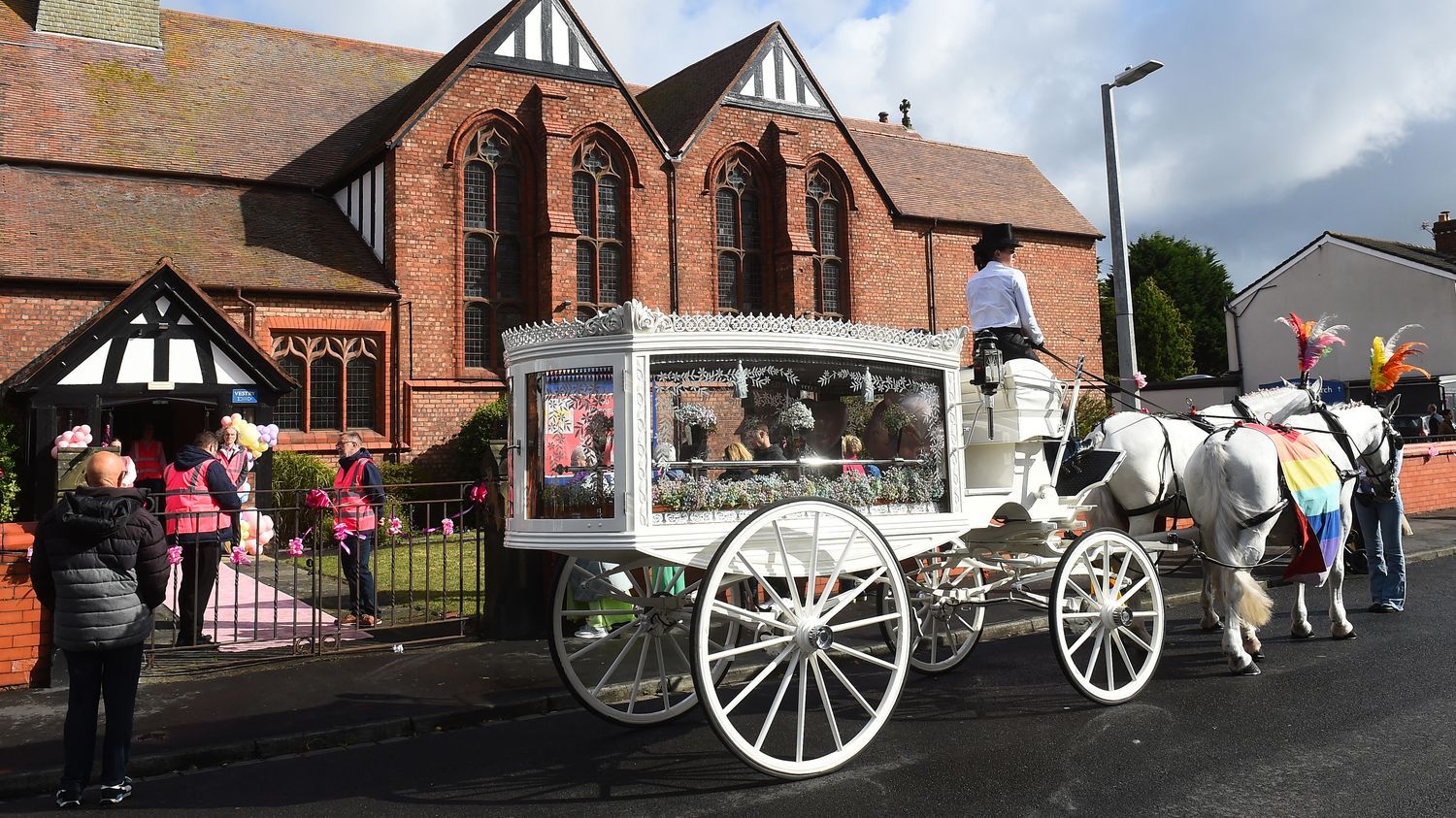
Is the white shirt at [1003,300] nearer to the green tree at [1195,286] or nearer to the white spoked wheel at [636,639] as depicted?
the white spoked wheel at [636,639]

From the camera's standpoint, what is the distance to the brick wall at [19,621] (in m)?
7.26

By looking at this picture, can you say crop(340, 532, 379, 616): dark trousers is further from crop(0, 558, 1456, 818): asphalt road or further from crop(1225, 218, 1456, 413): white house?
crop(1225, 218, 1456, 413): white house

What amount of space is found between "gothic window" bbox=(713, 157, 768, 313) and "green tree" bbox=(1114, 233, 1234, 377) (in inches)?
1364

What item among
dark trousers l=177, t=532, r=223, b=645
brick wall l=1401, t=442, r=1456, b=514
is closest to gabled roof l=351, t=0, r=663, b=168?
dark trousers l=177, t=532, r=223, b=645

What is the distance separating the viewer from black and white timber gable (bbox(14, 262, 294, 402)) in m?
15.2

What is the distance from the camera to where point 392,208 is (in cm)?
1997

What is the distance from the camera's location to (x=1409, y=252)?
31.7 m

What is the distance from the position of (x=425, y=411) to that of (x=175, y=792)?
49.2 ft

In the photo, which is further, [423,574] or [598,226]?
[598,226]

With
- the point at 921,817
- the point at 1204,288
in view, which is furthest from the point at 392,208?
the point at 1204,288

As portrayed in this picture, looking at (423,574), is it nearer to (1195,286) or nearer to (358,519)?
(358,519)

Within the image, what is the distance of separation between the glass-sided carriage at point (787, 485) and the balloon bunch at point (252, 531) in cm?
440

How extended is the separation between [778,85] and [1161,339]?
29.0 meters

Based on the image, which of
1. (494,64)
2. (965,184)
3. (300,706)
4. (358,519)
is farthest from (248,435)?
(965,184)
